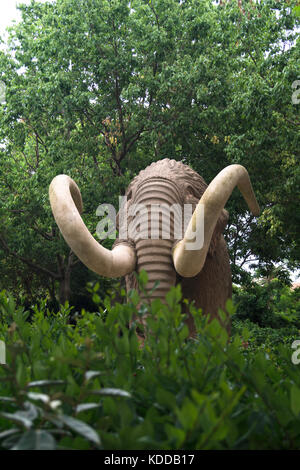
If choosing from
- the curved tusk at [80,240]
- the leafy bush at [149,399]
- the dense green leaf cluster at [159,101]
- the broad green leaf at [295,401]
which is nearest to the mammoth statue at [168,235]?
the curved tusk at [80,240]

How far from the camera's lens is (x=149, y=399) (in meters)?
1.24

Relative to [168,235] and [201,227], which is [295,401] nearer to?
[201,227]

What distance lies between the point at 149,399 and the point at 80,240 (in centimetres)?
198

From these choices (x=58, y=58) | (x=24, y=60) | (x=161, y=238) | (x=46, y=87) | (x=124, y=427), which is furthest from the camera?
(x=24, y=60)

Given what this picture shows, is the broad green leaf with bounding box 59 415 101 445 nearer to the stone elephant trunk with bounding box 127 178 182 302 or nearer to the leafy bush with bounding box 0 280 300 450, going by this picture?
the leafy bush with bounding box 0 280 300 450

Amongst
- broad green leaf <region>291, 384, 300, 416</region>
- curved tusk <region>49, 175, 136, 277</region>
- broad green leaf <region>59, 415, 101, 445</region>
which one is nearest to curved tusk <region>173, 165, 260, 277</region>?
curved tusk <region>49, 175, 136, 277</region>

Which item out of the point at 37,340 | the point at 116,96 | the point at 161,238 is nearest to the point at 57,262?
the point at 116,96

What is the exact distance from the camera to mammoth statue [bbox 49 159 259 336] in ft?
10.7

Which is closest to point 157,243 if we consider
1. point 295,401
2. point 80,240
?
point 80,240

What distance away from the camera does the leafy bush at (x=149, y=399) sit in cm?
91

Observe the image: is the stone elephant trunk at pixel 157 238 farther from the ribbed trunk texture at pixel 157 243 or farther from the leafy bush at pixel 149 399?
the leafy bush at pixel 149 399

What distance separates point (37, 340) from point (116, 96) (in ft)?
34.9

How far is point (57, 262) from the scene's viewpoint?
48.9 feet

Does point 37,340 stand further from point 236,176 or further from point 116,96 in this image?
point 116,96
